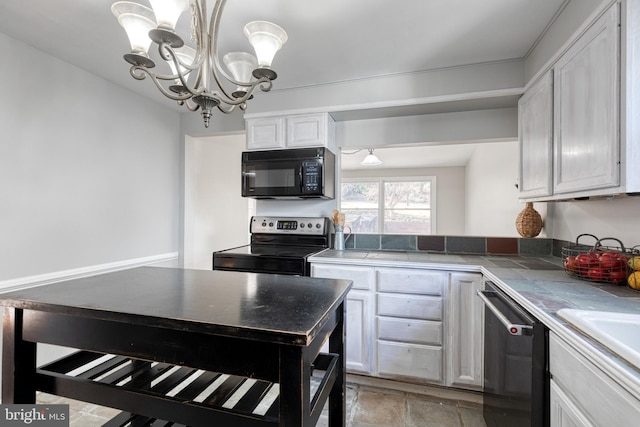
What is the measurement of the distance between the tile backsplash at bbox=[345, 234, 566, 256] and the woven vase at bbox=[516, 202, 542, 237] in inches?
2.4

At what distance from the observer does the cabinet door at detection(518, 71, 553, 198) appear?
168cm

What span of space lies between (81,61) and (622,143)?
11.0 ft

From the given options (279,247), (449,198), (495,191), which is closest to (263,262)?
(279,247)

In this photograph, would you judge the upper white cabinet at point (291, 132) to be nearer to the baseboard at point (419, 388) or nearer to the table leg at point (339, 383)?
the table leg at point (339, 383)

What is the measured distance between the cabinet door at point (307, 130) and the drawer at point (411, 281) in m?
1.23

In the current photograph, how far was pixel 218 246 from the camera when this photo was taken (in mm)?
4047

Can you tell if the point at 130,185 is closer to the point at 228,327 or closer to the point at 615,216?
the point at 228,327

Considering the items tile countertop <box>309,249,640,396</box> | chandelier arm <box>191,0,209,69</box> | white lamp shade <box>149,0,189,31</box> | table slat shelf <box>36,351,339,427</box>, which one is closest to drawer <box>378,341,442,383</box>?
tile countertop <box>309,249,640,396</box>

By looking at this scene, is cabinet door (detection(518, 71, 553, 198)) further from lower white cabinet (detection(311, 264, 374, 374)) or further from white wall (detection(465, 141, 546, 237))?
lower white cabinet (detection(311, 264, 374, 374))

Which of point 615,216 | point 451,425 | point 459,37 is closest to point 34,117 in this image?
point 459,37

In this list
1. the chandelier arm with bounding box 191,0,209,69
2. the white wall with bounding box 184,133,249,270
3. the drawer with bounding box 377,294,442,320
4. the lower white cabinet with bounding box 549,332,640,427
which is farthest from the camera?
the white wall with bounding box 184,133,249,270

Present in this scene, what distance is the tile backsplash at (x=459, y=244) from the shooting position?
2268 millimetres

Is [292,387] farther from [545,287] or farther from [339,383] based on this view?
[545,287]

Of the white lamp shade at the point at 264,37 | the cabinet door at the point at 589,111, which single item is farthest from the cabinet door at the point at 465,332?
the white lamp shade at the point at 264,37
